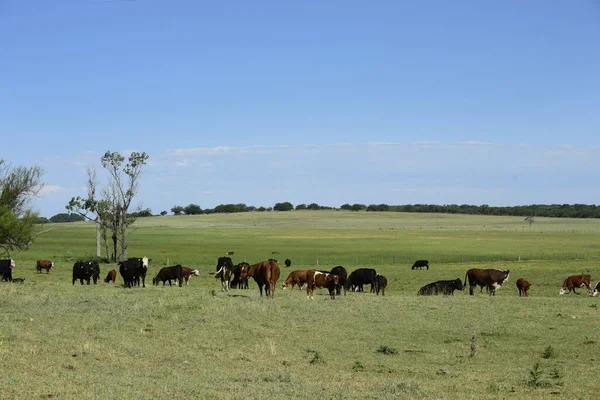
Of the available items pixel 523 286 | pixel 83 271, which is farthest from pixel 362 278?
pixel 83 271

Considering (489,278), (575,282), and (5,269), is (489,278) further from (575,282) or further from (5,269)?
(5,269)

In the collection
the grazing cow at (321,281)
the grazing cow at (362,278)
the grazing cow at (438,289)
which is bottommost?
the grazing cow at (438,289)

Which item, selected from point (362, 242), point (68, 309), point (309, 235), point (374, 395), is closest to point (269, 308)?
point (68, 309)

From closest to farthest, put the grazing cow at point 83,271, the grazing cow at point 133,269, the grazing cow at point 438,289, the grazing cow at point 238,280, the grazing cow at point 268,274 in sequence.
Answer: the grazing cow at point 268,274 → the grazing cow at point 238,280 → the grazing cow at point 438,289 → the grazing cow at point 133,269 → the grazing cow at point 83,271

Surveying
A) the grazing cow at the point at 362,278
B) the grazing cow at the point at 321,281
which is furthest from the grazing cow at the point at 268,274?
the grazing cow at the point at 362,278

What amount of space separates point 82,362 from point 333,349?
587 centimetres

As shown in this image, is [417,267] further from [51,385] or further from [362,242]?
[51,385]

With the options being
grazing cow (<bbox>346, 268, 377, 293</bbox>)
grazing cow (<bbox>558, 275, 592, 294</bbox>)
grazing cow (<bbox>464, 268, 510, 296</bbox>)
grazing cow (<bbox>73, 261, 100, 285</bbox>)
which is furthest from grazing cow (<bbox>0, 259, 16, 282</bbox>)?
grazing cow (<bbox>558, 275, 592, 294</bbox>)

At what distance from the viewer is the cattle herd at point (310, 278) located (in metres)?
25.6

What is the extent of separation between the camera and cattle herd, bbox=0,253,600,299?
Result: 2558 centimetres

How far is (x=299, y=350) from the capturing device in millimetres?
15914

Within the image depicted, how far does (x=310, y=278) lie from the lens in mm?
25656

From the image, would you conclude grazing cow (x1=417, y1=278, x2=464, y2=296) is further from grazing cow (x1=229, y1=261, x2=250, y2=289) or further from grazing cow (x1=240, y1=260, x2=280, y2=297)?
grazing cow (x1=240, y1=260, x2=280, y2=297)

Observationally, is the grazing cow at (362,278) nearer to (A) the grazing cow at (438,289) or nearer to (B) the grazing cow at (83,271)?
(A) the grazing cow at (438,289)
